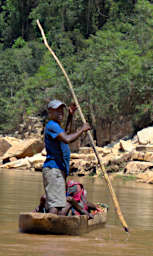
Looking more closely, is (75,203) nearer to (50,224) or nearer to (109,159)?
(50,224)

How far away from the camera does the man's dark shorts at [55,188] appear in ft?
21.3

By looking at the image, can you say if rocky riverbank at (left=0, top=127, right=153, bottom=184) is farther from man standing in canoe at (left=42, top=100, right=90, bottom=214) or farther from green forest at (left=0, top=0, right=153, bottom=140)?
man standing in canoe at (left=42, top=100, right=90, bottom=214)

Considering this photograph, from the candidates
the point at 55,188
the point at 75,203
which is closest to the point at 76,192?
the point at 75,203

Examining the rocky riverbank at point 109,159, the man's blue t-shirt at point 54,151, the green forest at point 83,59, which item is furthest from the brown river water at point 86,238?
the green forest at point 83,59

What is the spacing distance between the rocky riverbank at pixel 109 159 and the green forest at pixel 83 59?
4.30 m

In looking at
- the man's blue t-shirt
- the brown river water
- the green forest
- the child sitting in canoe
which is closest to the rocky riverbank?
the green forest

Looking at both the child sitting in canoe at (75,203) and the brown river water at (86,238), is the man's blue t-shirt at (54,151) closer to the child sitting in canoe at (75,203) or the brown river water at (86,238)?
the child sitting in canoe at (75,203)

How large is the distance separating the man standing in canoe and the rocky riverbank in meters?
10.6

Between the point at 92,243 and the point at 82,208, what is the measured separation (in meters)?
1.02

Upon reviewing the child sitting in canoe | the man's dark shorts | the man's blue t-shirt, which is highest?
the man's blue t-shirt

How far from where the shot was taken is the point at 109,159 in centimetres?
2017

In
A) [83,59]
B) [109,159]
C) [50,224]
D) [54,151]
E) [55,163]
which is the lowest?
[83,59]

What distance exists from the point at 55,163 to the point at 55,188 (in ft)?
1.01

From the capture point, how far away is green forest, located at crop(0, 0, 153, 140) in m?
27.8
